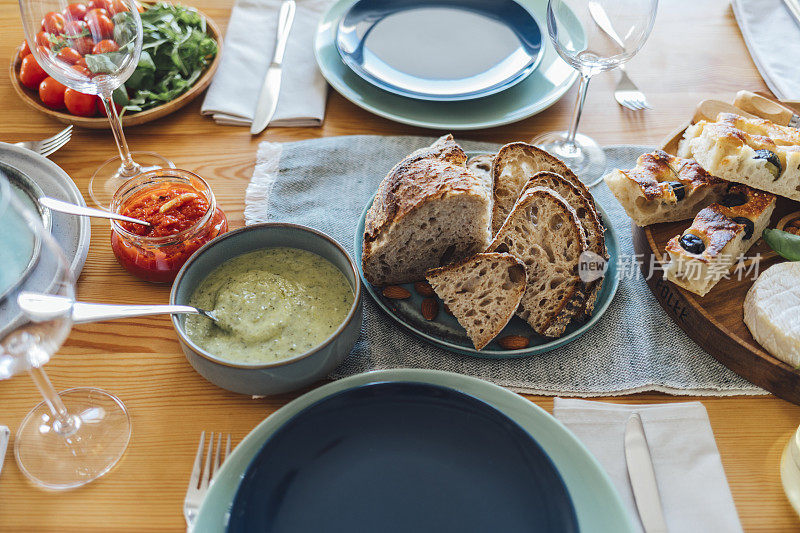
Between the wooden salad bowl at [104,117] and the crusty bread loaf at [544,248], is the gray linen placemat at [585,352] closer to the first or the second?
the crusty bread loaf at [544,248]

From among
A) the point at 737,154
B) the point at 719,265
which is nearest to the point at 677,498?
the point at 719,265

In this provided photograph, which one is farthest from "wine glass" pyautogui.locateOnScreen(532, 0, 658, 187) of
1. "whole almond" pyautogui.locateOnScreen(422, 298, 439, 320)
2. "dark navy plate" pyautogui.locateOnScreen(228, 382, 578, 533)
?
"dark navy plate" pyautogui.locateOnScreen(228, 382, 578, 533)

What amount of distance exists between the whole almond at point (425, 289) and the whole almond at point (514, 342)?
207 millimetres

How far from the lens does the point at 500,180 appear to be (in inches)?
65.4

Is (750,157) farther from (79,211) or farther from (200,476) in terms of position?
(79,211)

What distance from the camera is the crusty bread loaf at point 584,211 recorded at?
155 centimetres

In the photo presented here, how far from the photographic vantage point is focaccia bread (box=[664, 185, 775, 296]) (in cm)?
152

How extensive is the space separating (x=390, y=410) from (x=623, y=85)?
60.2 inches

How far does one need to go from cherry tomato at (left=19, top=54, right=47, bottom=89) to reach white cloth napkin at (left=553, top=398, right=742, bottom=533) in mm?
1845

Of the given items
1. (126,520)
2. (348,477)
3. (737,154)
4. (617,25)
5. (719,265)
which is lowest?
(126,520)

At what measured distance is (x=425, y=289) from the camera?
157 centimetres

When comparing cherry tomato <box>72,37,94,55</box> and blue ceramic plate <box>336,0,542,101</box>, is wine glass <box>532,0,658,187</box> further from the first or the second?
cherry tomato <box>72,37,94,55</box>

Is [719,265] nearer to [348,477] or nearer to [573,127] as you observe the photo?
[573,127]

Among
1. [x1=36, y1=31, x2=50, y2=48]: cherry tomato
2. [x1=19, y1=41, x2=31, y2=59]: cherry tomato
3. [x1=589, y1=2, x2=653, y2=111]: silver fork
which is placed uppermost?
[x1=36, y1=31, x2=50, y2=48]: cherry tomato
